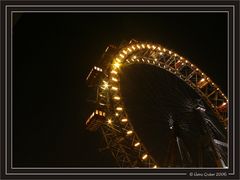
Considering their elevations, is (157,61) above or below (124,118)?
above

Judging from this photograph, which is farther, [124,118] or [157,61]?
[157,61]

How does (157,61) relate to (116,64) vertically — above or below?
above

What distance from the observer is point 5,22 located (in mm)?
2750

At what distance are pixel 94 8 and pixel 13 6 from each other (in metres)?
0.54

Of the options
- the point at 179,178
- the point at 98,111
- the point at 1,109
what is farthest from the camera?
the point at 98,111

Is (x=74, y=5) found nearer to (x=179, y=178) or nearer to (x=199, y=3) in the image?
(x=199, y=3)

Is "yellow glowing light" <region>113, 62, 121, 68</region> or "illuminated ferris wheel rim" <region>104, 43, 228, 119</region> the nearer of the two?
"yellow glowing light" <region>113, 62, 121, 68</region>

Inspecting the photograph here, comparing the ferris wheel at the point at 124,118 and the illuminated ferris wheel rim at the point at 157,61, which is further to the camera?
the illuminated ferris wheel rim at the point at 157,61

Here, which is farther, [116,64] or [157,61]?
[157,61]

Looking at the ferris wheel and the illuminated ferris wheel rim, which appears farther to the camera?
the illuminated ferris wheel rim

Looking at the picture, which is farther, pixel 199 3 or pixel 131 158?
pixel 131 158

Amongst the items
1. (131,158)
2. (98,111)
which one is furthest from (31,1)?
(131,158)

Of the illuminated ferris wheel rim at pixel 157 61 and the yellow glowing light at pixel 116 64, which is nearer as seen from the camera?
the yellow glowing light at pixel 116 64

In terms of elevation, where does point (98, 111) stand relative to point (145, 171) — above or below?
above
